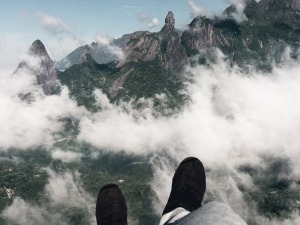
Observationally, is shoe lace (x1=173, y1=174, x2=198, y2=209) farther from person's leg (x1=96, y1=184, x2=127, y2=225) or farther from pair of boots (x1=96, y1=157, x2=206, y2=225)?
person's leg (x1=96, y1=184, x2=127, y2=225)

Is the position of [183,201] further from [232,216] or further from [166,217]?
[232,216]

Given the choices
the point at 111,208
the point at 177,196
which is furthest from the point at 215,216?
the point at 111,208

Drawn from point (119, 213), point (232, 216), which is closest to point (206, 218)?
point (232, 216)

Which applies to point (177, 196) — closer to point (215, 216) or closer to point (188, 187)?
point (188, 187)

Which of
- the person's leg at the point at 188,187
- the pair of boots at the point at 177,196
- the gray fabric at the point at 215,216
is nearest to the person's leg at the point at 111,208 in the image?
the pair of boots at the point at 177,196

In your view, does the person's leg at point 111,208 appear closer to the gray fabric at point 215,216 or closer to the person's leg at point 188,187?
the person's leg at point 188,187

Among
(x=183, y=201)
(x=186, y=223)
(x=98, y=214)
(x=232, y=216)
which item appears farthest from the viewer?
(x=98, y=214)

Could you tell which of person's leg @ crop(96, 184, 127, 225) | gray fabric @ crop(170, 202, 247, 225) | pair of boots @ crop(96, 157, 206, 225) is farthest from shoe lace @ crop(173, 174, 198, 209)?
gray fabric @ crop(170, 202, 247, 225)
